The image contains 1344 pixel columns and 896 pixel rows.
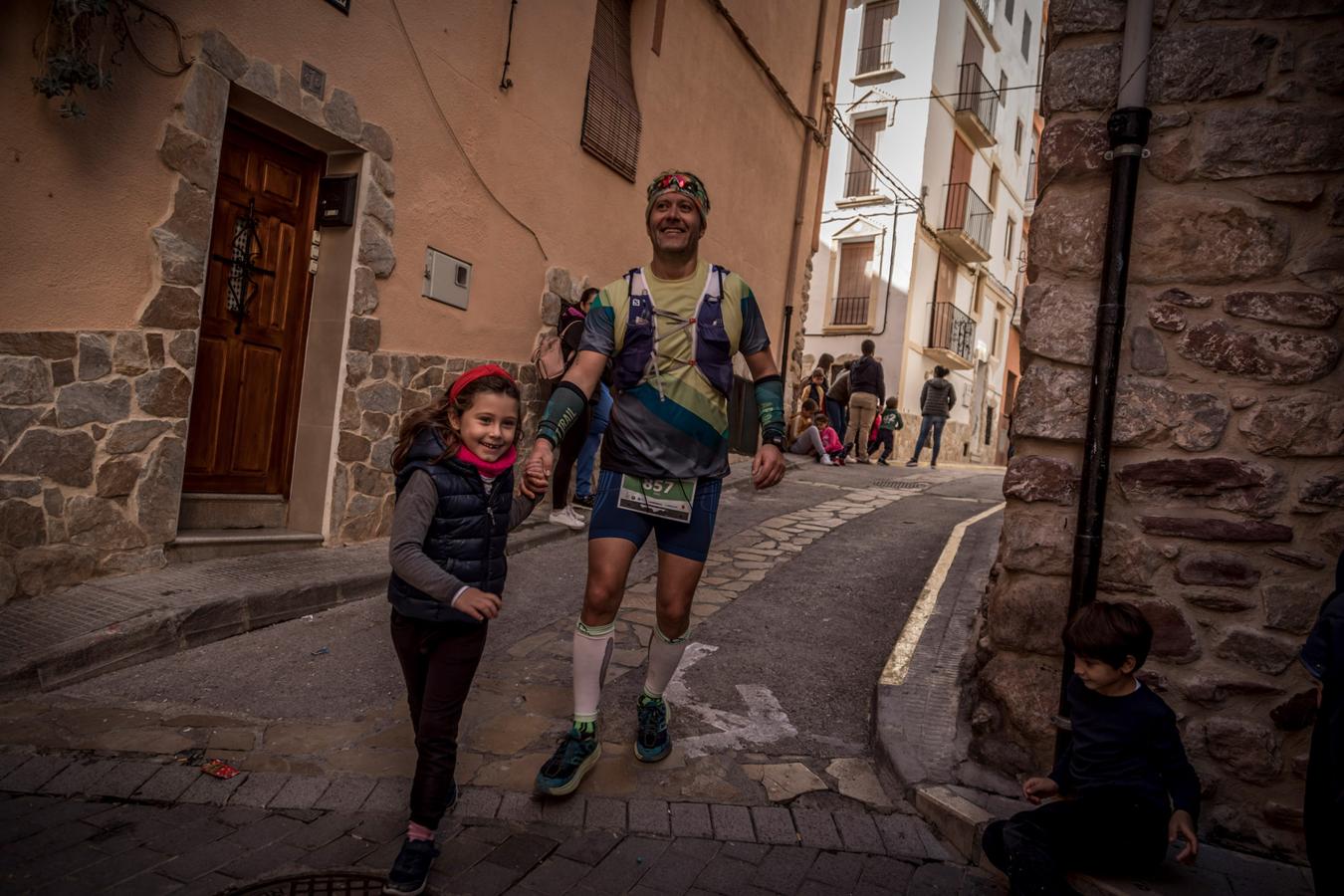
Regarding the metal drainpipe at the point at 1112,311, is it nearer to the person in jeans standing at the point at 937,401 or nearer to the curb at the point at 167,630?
the curb at the point at 167,630

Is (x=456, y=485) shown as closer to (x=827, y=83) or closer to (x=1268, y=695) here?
(x=1268, y=695)

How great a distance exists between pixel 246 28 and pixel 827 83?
1094 centimetres

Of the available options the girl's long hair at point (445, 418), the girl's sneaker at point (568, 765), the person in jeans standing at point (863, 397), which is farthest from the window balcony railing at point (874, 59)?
the girl's sneaker at point (568, 765)

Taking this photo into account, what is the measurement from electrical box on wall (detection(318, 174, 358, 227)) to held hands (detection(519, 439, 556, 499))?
3727mm

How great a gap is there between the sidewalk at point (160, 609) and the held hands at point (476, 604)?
2.25 meters

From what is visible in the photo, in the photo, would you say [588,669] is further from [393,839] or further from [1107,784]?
[1107,784]

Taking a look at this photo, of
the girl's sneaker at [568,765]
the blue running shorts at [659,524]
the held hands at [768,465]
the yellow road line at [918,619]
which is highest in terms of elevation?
the held hands at [768,465]

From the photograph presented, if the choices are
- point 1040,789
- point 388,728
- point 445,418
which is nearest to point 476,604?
point 445,418

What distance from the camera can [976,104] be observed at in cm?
2134

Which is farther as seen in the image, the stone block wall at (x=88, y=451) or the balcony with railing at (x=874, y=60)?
the balcony with railing at (x=874, y=60)

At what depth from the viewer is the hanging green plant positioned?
3744 millimetres

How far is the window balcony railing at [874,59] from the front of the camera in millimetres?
20531

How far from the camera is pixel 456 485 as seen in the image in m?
2.39

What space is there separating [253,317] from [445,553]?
3745 millimetres
